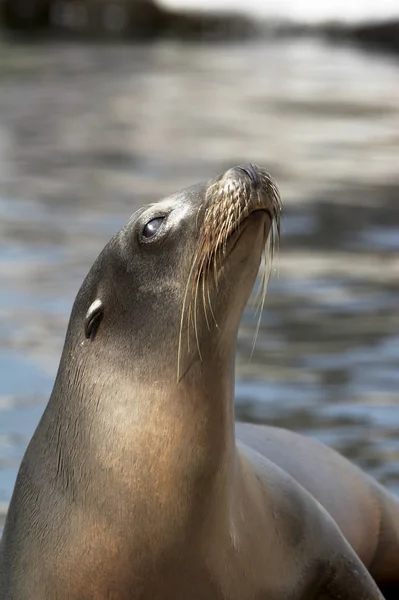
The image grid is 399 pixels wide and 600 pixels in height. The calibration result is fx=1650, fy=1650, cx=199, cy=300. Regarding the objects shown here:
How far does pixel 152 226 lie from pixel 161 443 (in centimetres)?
58

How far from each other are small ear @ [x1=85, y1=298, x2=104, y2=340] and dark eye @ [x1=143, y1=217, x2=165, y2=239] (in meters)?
0.22

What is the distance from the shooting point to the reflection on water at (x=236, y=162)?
738cm

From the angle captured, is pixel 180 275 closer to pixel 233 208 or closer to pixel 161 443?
pixel 233 208

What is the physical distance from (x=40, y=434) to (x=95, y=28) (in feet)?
80.2

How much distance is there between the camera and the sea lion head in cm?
398

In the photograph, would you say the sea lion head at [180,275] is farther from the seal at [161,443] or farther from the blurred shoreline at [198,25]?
the blurred shoreline at [198,25]

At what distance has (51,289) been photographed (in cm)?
941

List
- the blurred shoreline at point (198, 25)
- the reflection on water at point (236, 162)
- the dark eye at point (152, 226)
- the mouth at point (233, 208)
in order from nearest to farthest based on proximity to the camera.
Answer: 1. the mouth at point (233, 208)
2. the dark eye at point (152, 226)
3. the reflection on water at point (236, 162)
4. the blurred shoreline at point (198, 25)

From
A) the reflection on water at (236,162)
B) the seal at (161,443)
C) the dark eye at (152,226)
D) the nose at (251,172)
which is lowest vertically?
the reflection on water at (236,162)

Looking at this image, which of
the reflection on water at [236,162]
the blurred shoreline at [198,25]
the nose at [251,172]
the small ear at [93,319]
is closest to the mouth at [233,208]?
the nose at [251,172]

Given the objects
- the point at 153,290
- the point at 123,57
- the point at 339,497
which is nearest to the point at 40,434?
the point at 153,290

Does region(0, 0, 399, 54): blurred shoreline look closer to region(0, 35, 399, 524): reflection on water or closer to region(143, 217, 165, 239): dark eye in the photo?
region(0, 35, 399, 524): reflection on water

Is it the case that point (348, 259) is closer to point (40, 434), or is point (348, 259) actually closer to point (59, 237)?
point (59, 237)

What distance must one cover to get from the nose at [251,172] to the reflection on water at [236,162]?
2291 mm
